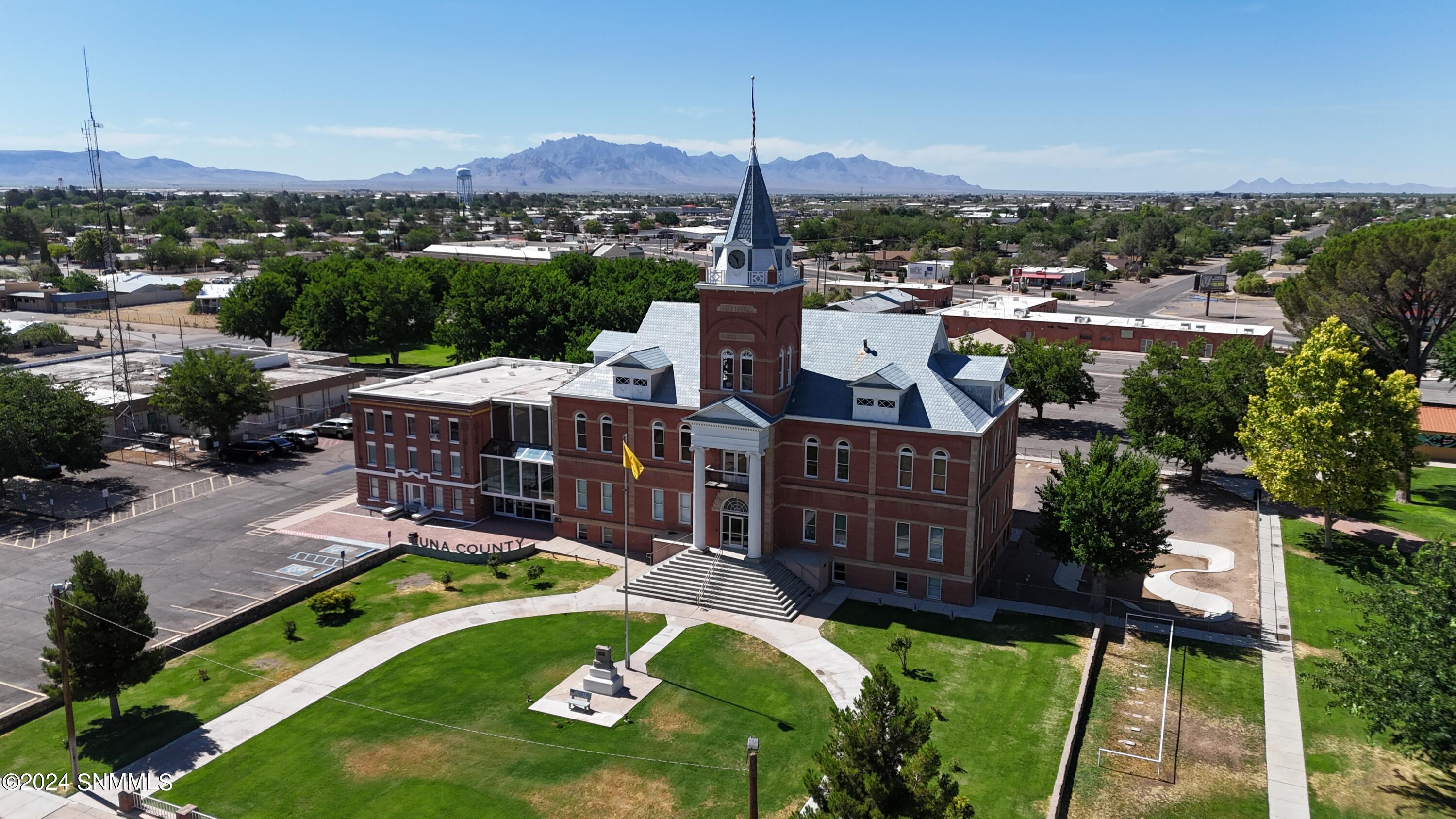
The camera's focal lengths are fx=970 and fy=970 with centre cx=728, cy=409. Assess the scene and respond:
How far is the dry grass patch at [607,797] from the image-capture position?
33000 mm

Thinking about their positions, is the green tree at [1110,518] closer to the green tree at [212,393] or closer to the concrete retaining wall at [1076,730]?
the concrete retaining wall at [1076,730]

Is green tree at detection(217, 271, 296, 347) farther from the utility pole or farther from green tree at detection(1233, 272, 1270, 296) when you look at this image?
green tree at detection(1233, 272, 1270, 296)

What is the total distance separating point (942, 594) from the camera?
1987 inches

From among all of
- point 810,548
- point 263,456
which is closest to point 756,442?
point 810,548

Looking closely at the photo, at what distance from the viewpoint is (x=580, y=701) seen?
39.5 metres

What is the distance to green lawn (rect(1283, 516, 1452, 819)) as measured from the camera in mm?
33250

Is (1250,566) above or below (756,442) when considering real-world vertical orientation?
below

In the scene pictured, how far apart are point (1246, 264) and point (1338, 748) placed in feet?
572

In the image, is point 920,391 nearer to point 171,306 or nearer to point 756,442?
point 756,442

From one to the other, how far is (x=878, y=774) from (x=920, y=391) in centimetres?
2979

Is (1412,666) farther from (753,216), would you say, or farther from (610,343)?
(610,343)

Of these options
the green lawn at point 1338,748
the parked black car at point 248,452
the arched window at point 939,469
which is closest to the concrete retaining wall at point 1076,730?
the green lawn at point 1338,748

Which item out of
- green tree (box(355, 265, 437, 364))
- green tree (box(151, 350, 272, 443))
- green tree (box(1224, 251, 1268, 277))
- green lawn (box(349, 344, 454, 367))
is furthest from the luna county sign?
green tree (box(1224, 251, 1268, 277))

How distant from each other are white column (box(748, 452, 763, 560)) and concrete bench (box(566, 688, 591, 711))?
46.7ft
